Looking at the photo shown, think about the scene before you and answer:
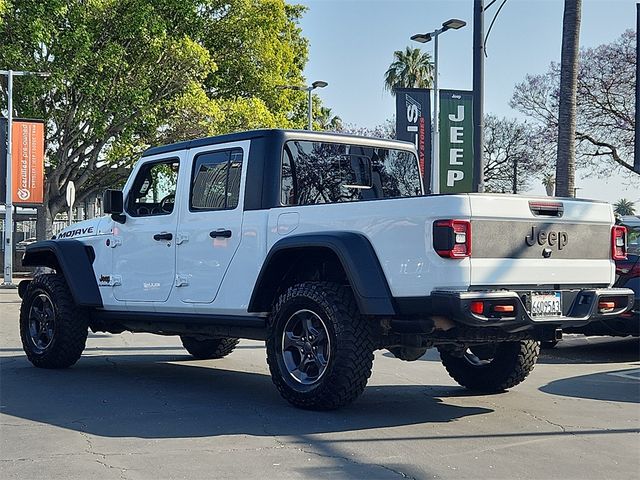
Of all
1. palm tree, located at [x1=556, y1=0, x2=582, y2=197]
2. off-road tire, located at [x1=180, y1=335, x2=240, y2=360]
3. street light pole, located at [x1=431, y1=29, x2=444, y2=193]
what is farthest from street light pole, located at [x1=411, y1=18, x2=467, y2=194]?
off-road tire, located at [x1=180, y1=335, x2=240, y2=360]

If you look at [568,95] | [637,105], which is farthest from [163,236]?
[637,105]

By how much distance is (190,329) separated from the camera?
8094mm

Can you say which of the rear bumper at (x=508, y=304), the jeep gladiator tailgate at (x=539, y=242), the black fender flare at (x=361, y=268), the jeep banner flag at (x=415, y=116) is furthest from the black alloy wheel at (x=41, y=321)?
the jeep banner flag at (x=415, y=116)

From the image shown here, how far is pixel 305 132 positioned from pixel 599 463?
147 inches

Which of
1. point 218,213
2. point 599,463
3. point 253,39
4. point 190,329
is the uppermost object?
point 253,39

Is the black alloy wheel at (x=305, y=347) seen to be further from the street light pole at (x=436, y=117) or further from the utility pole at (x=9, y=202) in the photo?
the utility pole at (x=9, y=202)

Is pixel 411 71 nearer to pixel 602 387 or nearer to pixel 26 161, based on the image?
pixel 26 161

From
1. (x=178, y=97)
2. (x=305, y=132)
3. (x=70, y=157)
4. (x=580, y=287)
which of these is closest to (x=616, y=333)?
(x=580, y=287)

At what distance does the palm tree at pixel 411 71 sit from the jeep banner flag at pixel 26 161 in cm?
3285

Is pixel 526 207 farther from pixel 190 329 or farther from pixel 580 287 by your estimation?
pixel 190 329

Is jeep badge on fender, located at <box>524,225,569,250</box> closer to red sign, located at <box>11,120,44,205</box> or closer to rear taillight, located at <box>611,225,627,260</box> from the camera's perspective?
rear taillight, located at <box>611,225,627,260</box>

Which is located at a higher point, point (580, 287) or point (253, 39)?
point (253, 39)

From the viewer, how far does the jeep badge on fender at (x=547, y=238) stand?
651cm

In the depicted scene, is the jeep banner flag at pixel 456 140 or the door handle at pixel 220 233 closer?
the door handle at pixel 220 233
